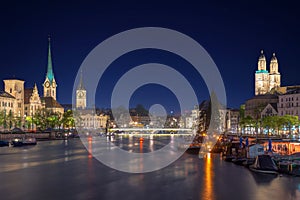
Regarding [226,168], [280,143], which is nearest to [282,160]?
[226,168]

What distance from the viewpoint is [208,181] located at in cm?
4022

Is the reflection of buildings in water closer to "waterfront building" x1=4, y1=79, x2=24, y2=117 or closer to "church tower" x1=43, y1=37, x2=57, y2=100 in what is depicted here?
"waterfront building" x1=4, y1=79, x2=24, y2=117

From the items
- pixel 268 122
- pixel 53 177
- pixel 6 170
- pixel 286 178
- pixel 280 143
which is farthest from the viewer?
pixel 268 122

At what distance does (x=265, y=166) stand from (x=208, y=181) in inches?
272

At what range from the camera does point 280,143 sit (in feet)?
201

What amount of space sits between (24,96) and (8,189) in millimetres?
117480

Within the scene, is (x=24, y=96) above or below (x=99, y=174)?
above

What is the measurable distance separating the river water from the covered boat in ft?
3.04

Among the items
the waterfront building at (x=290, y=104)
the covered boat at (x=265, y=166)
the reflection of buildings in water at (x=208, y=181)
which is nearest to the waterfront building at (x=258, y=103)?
the waterfront building at (x=290, y=104)

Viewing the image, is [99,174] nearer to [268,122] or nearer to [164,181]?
[164,181]

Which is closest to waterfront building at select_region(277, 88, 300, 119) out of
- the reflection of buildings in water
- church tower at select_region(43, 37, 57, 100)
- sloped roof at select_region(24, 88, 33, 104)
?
the reflection of buildings in water

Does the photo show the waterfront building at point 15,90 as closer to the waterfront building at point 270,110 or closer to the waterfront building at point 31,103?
the waterfront building at point 31,103

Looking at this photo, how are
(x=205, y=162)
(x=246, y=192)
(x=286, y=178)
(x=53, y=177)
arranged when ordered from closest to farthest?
(x=246, y=192) < (x=286, y=178) < (x=53, y=177) < (x=205, y=162)

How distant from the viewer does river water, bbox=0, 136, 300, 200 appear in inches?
1320
